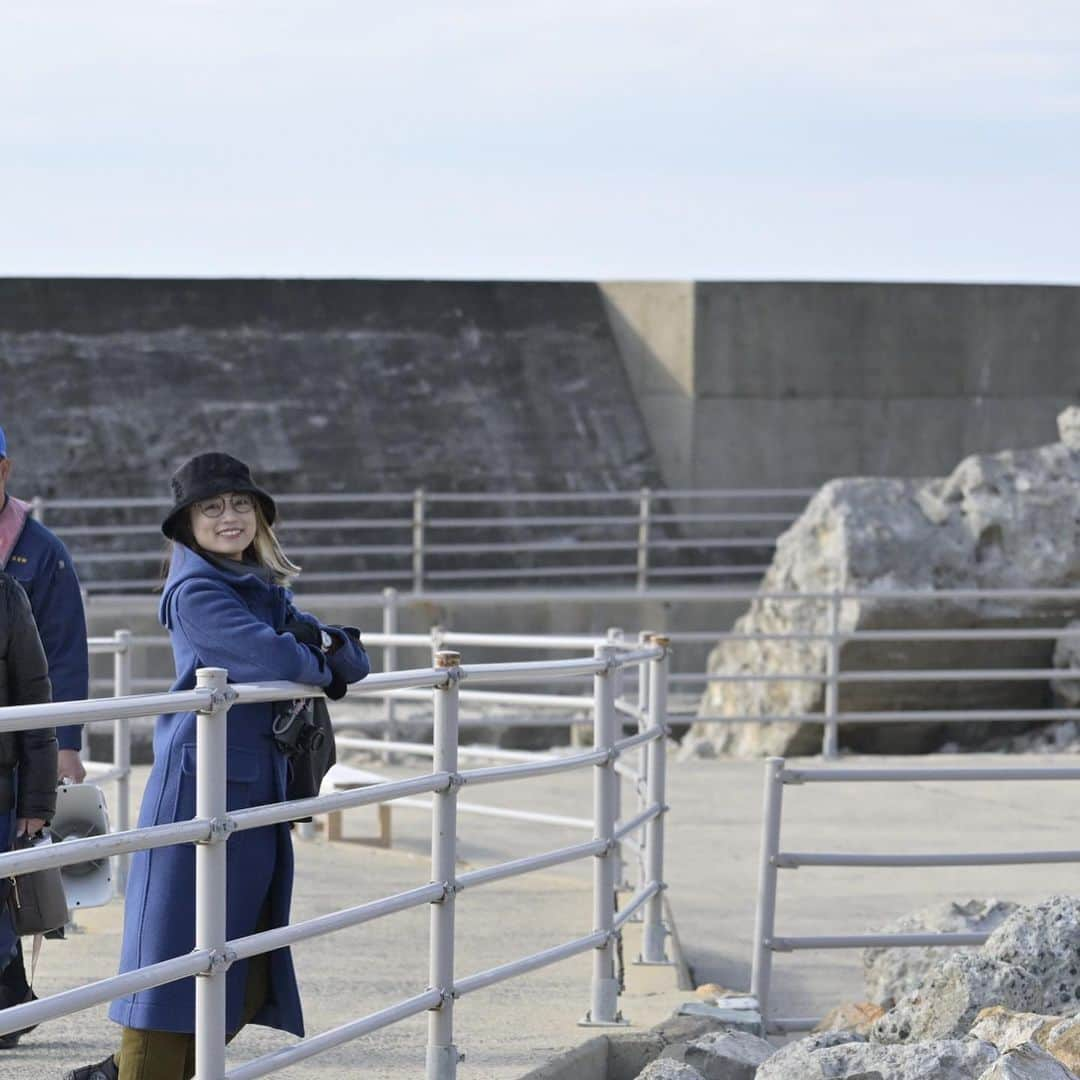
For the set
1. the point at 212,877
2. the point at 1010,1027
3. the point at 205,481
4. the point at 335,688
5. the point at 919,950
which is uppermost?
the point at 205,481

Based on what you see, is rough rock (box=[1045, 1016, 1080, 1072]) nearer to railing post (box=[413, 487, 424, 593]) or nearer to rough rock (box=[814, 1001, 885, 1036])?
rough rock (box=[814, 1001, 885, 1036])

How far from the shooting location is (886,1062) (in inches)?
165

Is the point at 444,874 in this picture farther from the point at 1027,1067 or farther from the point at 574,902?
the point at 574,902

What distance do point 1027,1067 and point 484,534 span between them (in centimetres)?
1502

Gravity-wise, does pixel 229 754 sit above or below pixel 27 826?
above

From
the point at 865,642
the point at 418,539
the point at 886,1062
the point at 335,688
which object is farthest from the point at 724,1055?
the point at 418,539

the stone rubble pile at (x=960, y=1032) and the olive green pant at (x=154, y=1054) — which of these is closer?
the olive green pant at (x=154, y=1054)

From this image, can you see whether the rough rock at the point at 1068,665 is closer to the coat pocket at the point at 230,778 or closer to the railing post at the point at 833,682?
the railing post at the point at 833,682

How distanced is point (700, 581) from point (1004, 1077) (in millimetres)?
15687

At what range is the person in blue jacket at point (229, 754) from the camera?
3992mm

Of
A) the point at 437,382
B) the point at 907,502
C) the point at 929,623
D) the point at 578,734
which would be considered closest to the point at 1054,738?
the point at 929,623

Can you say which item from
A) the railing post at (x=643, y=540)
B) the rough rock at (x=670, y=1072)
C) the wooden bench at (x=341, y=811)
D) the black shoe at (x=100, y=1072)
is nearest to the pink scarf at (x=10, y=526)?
the black shoe at (x=100, y=1072)

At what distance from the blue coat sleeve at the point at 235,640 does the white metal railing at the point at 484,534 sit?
12342 mm

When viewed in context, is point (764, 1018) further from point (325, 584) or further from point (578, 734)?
point (325, 584)
